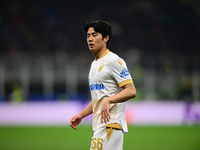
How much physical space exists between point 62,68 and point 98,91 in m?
14.0

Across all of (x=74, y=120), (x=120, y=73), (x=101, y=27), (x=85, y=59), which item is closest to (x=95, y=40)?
(x=101, y=27)

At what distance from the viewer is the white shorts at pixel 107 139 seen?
2.87 meters

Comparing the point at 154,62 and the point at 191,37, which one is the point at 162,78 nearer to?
the point at 154,62

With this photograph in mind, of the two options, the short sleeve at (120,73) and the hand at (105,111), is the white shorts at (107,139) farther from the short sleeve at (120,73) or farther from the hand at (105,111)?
the short sleeve at (120,73)

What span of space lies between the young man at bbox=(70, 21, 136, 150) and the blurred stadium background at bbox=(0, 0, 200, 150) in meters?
5.61

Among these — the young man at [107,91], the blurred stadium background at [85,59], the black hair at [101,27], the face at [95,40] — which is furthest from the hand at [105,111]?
the blurred stadium background at [85,59]

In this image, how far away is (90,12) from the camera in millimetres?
23484

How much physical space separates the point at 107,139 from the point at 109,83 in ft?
1.77

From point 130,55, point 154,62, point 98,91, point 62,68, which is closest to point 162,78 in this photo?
point 154,62

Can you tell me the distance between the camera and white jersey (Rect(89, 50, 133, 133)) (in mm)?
2900

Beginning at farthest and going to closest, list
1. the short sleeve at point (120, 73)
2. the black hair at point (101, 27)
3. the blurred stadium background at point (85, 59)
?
the blurred stadium background at point (85, 59) → the black hair at point (101, 27) → the short sleeve at point (120, 73)

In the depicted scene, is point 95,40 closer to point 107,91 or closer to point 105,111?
point 107,91

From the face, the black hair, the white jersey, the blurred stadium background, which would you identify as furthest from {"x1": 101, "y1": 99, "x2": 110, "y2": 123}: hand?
the blurred stadium background

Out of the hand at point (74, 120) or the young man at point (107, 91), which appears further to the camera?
the hand at point (74, 120)
